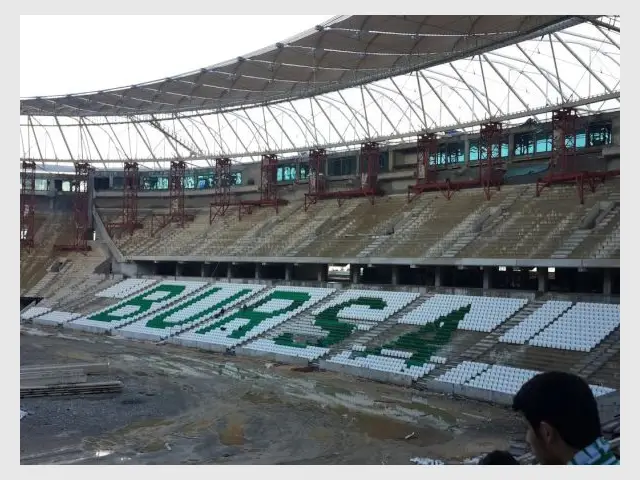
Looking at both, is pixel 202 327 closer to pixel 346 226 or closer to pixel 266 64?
pixel 346 226

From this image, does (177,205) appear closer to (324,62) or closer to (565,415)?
(324,62)

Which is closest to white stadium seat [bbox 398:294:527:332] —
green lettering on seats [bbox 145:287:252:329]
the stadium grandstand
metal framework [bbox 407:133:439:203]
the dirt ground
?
the stadium grandstand

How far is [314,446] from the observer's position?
1947cm

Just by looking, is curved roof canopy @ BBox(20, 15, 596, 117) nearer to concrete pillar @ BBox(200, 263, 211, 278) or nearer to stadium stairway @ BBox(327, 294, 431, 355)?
concrete pillar @ BBox(200, 263, 211, 278)

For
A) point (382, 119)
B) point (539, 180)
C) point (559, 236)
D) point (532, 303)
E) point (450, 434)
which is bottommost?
point (450, 434)

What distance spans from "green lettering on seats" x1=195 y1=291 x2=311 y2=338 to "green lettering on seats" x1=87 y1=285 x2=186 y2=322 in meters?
8.57

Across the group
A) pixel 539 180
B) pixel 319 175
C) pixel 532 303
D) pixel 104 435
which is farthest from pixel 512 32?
pixel 104 435

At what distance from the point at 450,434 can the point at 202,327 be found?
2420 centimetres

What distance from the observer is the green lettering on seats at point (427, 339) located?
99.9 ft

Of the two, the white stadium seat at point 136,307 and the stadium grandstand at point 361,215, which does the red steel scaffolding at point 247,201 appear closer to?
the stadium grandstand at point 361,215

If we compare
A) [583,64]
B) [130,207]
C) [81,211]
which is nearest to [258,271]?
[130,207]

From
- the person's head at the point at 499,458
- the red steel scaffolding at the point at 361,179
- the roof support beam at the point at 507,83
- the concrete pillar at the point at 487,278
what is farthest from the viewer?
the red steel scaffolding at the point at 361,179

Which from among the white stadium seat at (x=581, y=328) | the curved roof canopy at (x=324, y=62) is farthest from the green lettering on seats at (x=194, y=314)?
the white stadium seat at (x=581, y=328)

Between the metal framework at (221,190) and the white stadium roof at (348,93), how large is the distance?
4.98 feet
